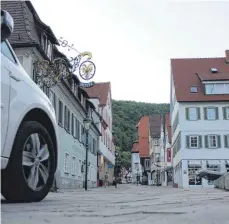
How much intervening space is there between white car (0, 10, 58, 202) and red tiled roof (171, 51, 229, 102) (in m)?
41.0

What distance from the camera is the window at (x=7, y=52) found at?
16.3ft

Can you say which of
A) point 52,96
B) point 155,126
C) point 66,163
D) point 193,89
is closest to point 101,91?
point 193,89

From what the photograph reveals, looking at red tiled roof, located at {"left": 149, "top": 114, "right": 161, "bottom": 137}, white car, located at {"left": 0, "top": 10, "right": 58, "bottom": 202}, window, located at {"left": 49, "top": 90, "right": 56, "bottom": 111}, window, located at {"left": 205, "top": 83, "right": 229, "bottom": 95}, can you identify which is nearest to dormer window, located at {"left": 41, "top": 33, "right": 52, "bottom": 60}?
window, located at {"left": 49, "top": 90, "right": 56, "bottom": 111}

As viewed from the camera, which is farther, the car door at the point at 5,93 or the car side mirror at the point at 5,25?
the car door at the point at 5,93

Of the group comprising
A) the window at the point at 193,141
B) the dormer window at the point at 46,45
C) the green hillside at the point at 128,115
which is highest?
the green hillside at the point at 128,115

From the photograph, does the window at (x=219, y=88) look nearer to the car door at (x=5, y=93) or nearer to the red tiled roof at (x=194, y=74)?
the red tiled roof at (x=194, y=74)

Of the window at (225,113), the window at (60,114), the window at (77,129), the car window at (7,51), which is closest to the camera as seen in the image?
the car window at (7,51)

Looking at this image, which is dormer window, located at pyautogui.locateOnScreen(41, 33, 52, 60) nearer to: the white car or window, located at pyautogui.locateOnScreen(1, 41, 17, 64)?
the white car

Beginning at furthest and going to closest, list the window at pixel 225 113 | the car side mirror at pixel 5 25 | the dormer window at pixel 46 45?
the window at pixel 225 113 → the dormer window at pixel 46 45 → the car side mirror at pixel 5 25

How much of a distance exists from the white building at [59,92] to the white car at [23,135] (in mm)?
6423

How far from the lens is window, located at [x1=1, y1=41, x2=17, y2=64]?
4963 mm

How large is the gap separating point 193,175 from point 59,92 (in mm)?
24235

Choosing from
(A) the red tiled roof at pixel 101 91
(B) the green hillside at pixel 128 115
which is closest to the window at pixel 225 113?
(A) the red tiled roof at pixel 101 91

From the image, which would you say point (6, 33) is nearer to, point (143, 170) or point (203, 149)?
point (203, 149)
